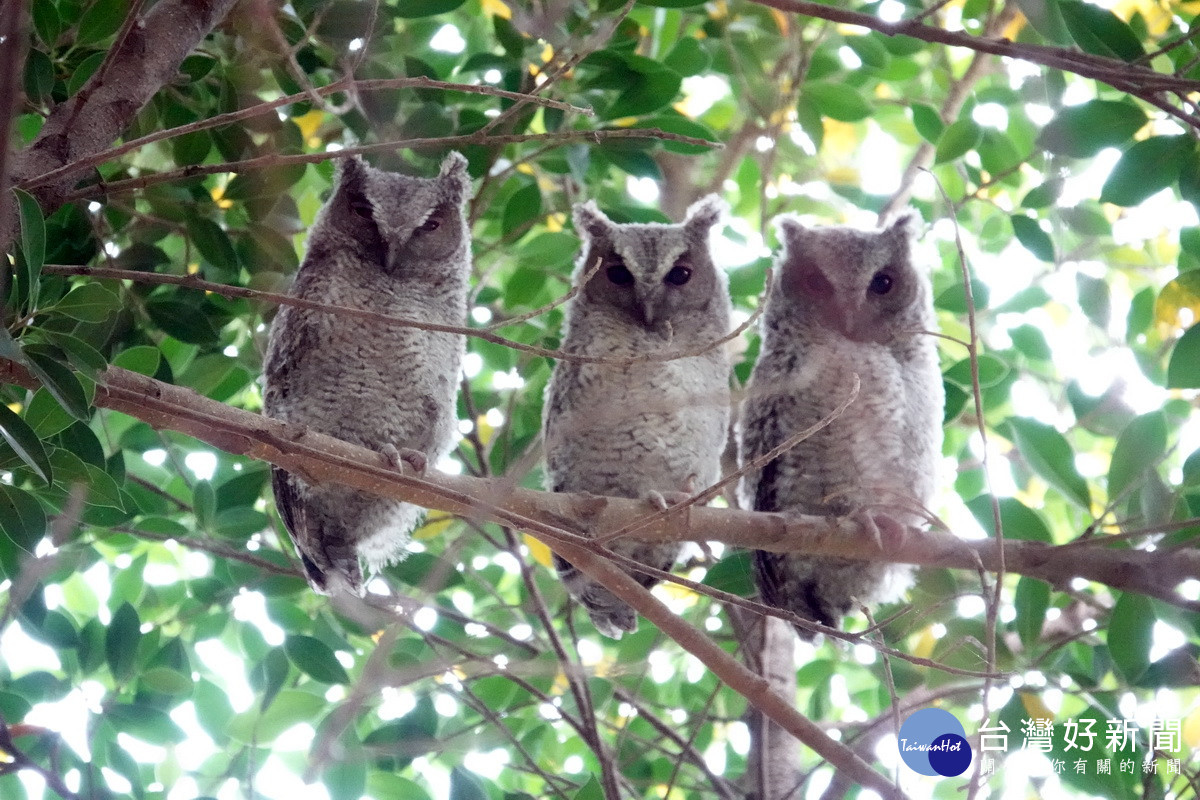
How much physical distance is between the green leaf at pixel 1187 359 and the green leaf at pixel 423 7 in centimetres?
199

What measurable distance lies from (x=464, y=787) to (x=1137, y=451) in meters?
1.80

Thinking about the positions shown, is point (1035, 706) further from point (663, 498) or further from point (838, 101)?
point (838, 101)

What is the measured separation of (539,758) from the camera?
3.70 meters

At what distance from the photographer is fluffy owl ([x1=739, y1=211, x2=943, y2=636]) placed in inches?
130

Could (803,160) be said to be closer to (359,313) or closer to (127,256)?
(127,256)

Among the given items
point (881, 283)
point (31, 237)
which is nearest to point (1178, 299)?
point (881, 283)

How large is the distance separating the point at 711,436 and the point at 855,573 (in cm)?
62

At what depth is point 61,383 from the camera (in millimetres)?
1740

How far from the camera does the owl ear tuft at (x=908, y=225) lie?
352cm

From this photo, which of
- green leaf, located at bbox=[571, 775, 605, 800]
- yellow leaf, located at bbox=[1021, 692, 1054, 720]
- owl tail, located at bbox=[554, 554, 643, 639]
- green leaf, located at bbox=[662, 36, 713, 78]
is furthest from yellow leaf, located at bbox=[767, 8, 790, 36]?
green leaf, located at bbox=[571, 775, 605, 800]

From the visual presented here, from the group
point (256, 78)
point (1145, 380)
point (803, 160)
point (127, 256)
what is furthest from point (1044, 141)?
point (127, 256)

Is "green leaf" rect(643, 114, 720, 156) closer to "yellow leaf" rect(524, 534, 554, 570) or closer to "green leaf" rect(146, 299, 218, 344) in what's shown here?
"yellow leaf" rect(524, 534, 554, 570)

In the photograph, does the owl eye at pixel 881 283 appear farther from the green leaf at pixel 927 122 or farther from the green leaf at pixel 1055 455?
the green leaf at pixel 1055 455

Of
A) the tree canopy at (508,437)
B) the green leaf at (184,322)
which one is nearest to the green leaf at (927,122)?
the tree canopy at (508,437)
